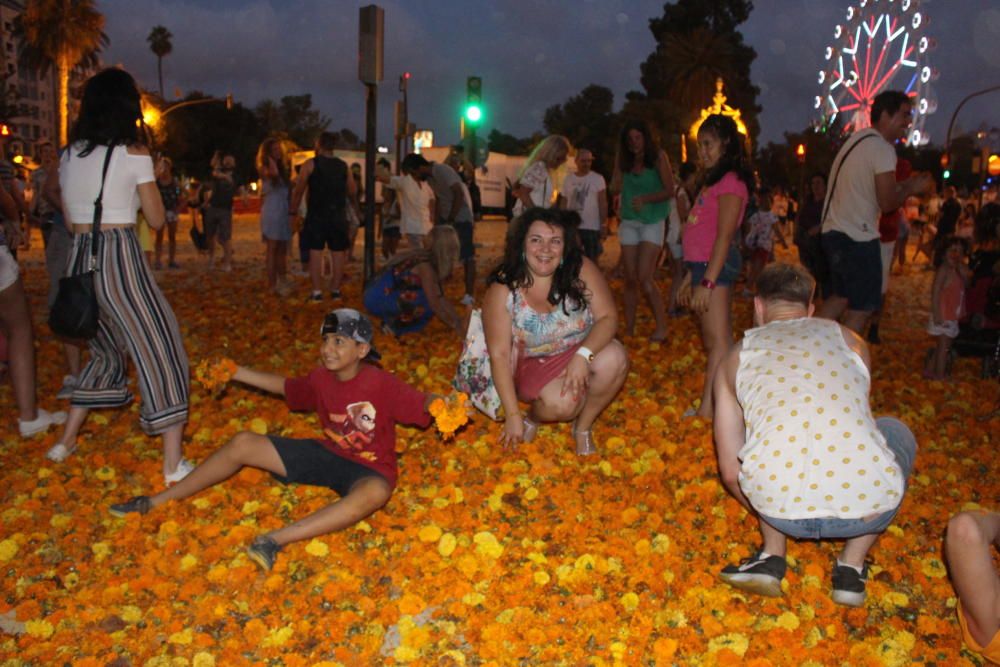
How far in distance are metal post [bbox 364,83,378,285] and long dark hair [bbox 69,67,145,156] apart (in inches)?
242

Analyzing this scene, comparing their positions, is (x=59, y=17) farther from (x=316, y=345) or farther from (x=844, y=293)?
(x=844, y=293)

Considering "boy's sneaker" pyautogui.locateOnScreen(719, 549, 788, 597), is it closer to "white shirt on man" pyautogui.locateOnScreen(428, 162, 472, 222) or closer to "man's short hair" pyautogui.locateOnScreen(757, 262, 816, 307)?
"man's short hair" pyautogui.locateOnScreen(757, 262, 816, 307)

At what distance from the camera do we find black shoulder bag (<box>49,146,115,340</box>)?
13.1 ft

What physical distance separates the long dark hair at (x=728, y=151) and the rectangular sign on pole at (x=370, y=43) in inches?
237

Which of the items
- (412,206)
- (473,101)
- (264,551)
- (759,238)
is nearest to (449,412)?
(264,551)

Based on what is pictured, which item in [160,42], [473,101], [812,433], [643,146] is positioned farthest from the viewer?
[160,42]

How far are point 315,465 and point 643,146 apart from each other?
15.5ft

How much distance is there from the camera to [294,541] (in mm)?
3686

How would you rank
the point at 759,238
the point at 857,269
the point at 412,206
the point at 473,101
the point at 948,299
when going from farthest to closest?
1. the point at 473,101
2. the point at 759,238
3. the point at 412,206
4. the point at 948,299
5. the point at 857,269

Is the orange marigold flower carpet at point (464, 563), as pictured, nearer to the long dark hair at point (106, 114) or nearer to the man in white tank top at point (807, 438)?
the man in white tank top at point (807, 438)

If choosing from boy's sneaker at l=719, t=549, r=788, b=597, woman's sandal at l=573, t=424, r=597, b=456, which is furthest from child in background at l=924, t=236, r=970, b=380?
boy's sneaker at l=719, t=549, r=788, b=597

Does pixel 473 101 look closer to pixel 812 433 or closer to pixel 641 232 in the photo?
pixel 641 232

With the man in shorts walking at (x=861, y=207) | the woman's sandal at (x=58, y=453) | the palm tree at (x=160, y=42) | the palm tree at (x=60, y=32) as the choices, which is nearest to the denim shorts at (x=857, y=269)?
the man in shorts walking at (x=861, y=207)

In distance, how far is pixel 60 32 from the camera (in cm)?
4278
